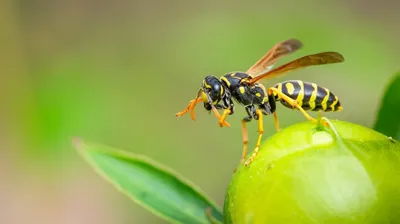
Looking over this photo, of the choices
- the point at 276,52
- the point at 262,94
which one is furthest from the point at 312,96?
the point at 276,52

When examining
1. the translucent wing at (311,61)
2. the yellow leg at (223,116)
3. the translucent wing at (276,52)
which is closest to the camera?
the translucent wing at (311,61)

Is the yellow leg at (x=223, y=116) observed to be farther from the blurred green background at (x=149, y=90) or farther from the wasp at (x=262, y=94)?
the blurred green background at (x=149, y=90)

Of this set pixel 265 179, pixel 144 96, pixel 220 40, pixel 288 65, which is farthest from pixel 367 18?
pixel 265 179

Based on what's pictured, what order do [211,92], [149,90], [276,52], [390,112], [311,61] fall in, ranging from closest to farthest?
1. [390,112]
2. [311,61]
3. [211,92]
4. [276,52]
5. [149,90]

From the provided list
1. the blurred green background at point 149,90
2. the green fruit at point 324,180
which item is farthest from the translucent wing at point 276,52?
the blurred green background at point 149,90

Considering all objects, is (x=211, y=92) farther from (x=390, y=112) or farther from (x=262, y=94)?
(x=390, y=112)
